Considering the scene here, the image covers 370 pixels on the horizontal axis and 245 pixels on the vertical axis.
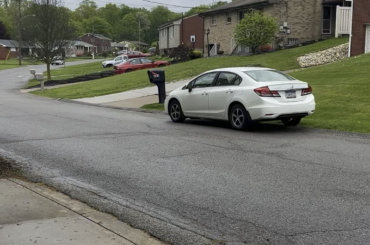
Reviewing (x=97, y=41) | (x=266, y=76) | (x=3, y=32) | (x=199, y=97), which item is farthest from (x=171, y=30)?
(x=97, y=41)

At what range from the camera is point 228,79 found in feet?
38.5

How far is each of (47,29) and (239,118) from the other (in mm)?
30907

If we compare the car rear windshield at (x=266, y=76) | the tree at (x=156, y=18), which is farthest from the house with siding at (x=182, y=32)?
the tree at (x=156, y=18)

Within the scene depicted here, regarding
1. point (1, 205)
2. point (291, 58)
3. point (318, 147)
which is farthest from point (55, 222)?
point (291, 58)

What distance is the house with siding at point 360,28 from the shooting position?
25.9 meters

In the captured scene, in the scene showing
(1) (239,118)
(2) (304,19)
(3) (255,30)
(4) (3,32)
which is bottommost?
(1) (239,118)

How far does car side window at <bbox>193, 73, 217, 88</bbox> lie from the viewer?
12.3 m

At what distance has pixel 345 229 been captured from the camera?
4.58 meters

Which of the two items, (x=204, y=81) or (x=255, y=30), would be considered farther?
(x=255, y=30)

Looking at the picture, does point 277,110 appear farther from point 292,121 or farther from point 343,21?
point 343,21

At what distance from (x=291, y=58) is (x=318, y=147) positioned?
19726mm

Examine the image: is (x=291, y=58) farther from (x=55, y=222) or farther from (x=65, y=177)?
(x=55, y=222)

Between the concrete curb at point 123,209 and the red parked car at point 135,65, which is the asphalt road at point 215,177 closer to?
the concrete curb at point 123,209

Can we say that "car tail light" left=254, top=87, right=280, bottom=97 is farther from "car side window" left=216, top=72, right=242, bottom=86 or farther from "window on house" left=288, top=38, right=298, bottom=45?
"window on house" left=288, top=38, right=298, bottom=45
